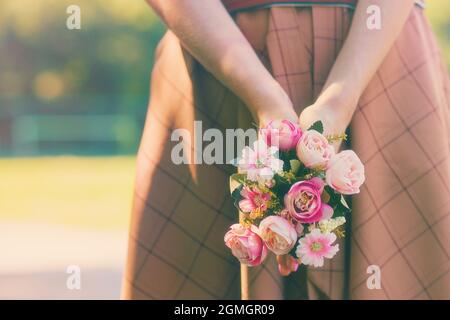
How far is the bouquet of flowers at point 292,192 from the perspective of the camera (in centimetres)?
158

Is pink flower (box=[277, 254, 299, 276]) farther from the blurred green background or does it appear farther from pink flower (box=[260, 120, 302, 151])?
the blurred green background

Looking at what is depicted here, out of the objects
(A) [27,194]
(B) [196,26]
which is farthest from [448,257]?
(A) [27,194]

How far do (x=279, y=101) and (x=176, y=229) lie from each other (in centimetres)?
34

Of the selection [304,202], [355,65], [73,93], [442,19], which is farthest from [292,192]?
[73,93]

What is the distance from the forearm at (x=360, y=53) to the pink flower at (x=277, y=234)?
0.24 metres

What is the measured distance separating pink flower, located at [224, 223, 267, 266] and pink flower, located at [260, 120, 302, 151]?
0.14 metres

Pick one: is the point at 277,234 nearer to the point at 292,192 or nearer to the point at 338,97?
the point at 292,192

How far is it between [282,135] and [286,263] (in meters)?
0.21

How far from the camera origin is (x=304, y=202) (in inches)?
61.9

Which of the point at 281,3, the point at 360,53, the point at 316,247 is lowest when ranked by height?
the point at 316,247

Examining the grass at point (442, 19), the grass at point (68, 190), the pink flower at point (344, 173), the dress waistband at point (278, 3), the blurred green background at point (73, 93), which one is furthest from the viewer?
the blurred green background at point (73, 93)

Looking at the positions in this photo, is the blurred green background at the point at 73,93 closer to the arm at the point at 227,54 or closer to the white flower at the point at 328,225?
the arm at the point at 227,54

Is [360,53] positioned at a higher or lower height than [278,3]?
lower

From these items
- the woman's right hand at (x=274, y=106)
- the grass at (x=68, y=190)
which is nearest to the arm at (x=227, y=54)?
the woman's right hand at (x=274, y=106)
